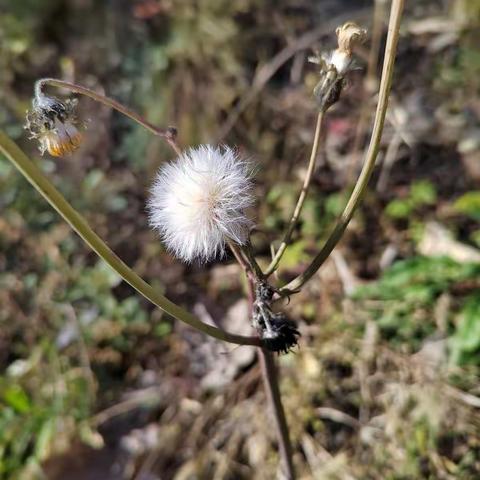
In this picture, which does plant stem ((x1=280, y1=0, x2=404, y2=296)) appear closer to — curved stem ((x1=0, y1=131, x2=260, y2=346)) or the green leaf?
curved stem ((x1=0, y1=131, x2=260, y2=346))

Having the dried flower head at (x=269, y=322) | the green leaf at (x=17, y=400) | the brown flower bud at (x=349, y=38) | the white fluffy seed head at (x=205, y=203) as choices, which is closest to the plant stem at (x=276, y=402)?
the dried flower head at (x=269, y=322)

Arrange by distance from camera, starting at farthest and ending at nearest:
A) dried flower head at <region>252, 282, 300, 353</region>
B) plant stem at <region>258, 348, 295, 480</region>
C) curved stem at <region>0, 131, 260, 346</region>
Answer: plant stem at <region>258, 348, 295, 480</region>, dried flower head at <region>252, 282, 300, 353</region>, curved stem at <region>0, 131, 260, 346</region>

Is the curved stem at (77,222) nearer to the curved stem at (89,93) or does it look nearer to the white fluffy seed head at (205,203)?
the white fluffy seed head at (205,203)

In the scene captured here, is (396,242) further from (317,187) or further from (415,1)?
(415,1)

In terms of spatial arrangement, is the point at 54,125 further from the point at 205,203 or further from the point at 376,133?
the point at 376,133

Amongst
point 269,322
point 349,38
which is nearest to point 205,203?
point 269,322

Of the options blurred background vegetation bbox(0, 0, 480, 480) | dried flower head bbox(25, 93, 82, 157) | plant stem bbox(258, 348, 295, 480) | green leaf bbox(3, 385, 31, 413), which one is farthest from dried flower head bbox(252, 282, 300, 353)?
green leaf bbox(3, 385, 31, 413)

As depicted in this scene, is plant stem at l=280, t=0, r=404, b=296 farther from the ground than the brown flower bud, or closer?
closer
